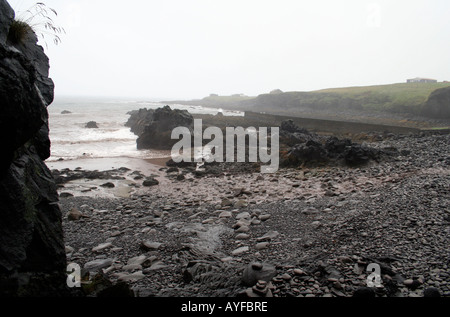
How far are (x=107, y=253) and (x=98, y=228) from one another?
2.28m

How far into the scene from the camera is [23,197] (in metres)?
4.34

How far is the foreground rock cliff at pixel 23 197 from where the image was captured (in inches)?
149

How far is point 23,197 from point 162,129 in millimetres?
28399

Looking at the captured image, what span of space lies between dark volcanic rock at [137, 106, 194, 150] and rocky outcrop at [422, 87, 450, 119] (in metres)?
44.3

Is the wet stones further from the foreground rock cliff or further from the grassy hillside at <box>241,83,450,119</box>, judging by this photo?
the grassy hillside at <box>241,83,450,119</box>

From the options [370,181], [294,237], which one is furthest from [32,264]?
[370,181]

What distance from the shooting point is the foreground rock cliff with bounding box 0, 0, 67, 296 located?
12.4 feet

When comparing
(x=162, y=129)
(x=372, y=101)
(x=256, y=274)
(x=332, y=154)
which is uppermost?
(x=372, y=101)

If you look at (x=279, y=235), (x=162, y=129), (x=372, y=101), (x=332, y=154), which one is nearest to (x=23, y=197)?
(x=279, y=235)

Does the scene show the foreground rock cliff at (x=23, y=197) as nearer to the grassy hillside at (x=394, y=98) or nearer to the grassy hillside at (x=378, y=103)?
the grassy hillside at (x=378, y=103)

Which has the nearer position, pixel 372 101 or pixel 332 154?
pixel 332 154

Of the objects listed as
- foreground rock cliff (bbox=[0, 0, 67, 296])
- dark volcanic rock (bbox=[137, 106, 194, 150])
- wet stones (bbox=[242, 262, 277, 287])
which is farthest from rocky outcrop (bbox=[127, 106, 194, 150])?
wet stones (bbox=[242, 262, 277, 287])

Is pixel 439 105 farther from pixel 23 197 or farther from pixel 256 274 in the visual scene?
pixel 23 197
